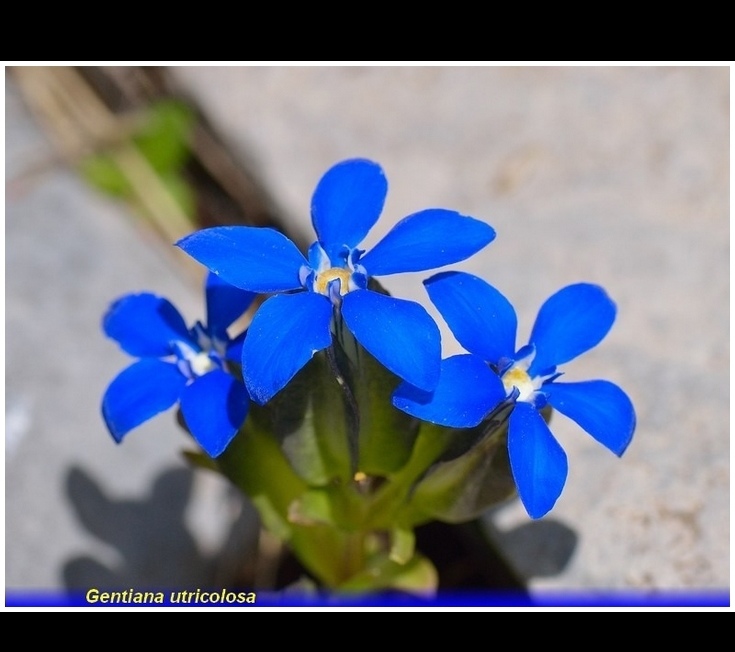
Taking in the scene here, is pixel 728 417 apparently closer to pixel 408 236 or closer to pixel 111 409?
pixel 408 236

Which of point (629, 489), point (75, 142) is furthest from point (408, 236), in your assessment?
point (75, 142)

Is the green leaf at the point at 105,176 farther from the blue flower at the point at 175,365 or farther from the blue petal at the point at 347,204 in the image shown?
the blue petal at the point at 347,204

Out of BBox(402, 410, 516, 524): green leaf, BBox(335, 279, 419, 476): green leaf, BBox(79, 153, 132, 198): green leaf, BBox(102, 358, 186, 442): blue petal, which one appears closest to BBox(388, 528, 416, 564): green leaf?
BBox(402, 410, 516, 524): green leaf

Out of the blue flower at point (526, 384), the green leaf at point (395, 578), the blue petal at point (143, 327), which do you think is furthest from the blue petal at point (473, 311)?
the green leaf at point (395, 578)

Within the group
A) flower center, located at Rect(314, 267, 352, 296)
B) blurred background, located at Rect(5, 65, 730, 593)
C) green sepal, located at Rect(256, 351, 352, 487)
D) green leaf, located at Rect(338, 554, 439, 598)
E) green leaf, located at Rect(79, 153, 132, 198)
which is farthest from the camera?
green leaf, located at Rect(79, 153, 132, 198)

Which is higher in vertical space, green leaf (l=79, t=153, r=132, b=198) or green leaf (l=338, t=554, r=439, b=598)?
green leaf (l=79, t=153, r=132, b=198)

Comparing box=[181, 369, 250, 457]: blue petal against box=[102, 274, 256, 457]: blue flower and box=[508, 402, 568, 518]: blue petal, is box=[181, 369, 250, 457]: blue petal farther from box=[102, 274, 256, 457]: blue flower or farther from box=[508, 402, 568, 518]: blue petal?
box=[508, 402, 568, 518]: blue petal
